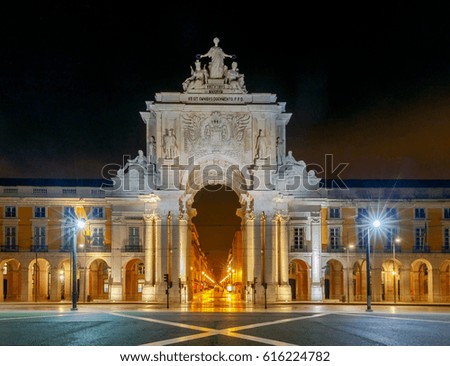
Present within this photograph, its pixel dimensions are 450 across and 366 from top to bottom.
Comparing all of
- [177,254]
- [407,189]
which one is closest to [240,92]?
[177,254]

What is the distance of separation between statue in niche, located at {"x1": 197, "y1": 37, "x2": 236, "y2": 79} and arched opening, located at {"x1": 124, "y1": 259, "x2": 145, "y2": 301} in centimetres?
1991

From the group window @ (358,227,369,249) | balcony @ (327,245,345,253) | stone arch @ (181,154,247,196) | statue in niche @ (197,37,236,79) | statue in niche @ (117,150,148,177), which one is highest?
statue in niche @ (197,37,236,79)

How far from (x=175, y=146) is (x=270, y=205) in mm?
9989

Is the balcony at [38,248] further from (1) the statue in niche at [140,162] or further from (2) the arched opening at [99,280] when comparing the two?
Answer: (1) the statue in niche at [140,162]

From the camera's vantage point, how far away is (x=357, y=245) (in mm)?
76750

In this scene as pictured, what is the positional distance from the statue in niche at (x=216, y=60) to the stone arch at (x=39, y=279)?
24.9 metres

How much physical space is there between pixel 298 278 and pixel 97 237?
20.9 meters

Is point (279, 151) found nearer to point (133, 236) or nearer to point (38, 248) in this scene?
point (133, 236)

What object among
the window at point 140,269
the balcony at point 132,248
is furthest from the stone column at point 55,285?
the window at point 140,269

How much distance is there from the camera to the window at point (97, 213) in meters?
77.0

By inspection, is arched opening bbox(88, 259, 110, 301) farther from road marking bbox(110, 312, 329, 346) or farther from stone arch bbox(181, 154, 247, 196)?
road marking bbox(110, 312, 329, 346)

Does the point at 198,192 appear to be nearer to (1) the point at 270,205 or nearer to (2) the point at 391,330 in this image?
(1) the point at 270,205

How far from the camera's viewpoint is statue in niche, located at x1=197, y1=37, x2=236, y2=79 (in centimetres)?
6969

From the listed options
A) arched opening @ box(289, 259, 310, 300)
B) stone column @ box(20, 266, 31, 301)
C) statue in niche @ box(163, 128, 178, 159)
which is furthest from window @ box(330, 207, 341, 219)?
stone column @ box(20, 266, 31, 301)
